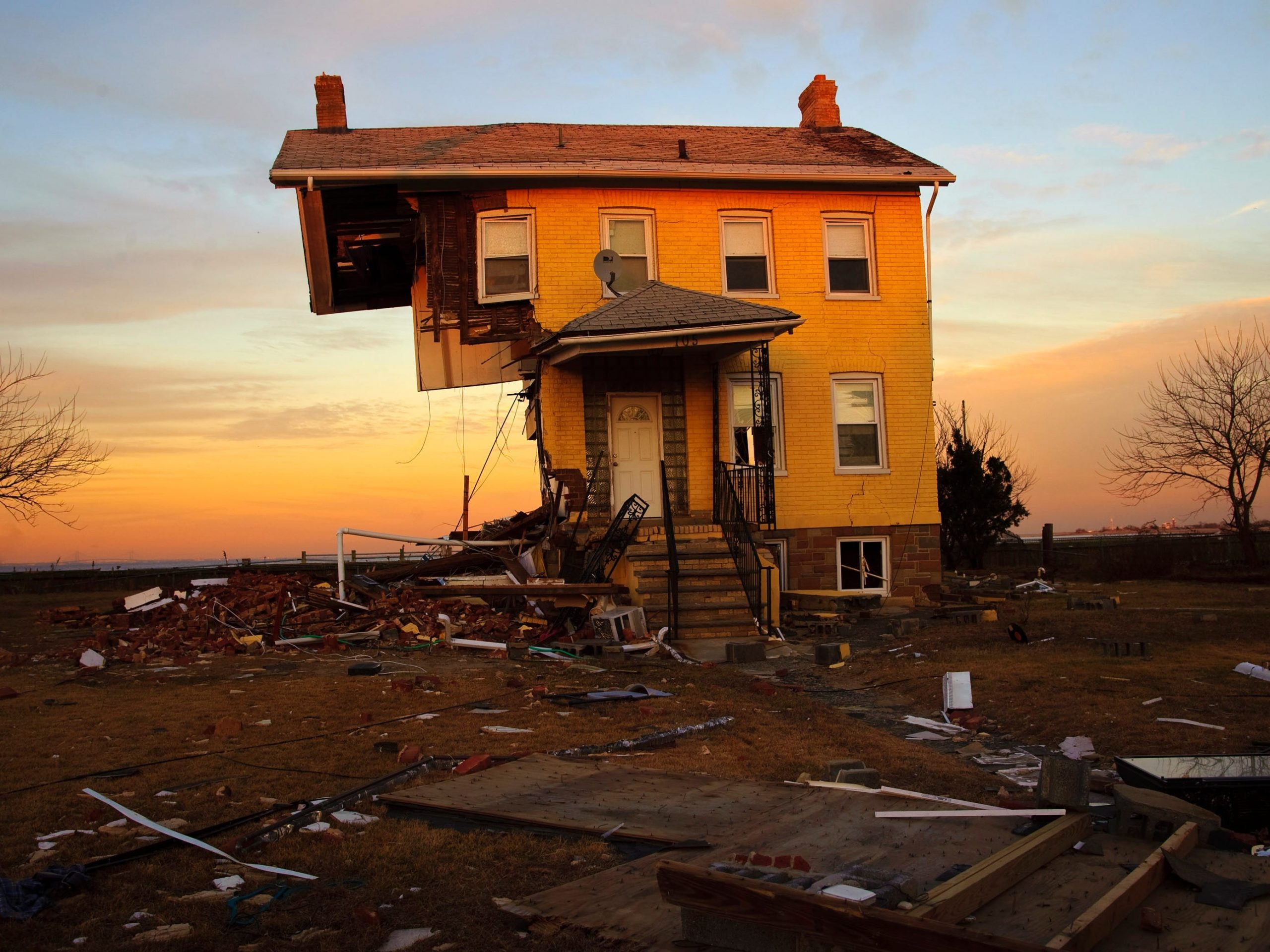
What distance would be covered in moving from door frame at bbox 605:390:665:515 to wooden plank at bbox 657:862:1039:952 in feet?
42.4

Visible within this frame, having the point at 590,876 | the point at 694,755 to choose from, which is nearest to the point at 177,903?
the point at 590,876

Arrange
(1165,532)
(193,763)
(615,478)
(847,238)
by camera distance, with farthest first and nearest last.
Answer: (1165,532) < (847,238) < (615,478) < (193,763)

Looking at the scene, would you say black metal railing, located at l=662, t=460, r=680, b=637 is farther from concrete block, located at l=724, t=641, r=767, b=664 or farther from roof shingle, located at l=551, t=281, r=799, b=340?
roof shingle, located at l=551, t=281, r=799, b=340

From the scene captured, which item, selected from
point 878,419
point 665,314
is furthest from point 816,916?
point 878,419

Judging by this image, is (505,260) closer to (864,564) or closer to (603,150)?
(603,150)

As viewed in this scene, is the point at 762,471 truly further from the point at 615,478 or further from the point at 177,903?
the point at 177,903

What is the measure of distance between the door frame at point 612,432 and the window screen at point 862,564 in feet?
11.1

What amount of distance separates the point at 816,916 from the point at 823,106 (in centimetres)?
1952

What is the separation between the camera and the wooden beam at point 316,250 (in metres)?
17.1

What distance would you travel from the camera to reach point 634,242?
17531mm

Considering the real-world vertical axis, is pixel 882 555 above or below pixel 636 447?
below

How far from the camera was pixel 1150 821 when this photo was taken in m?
4.75

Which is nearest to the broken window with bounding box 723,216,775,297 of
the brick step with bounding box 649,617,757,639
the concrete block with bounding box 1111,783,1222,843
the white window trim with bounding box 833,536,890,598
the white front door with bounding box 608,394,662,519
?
the white front door with bounding box 608,394,662,519

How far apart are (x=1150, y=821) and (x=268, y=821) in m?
4.25
